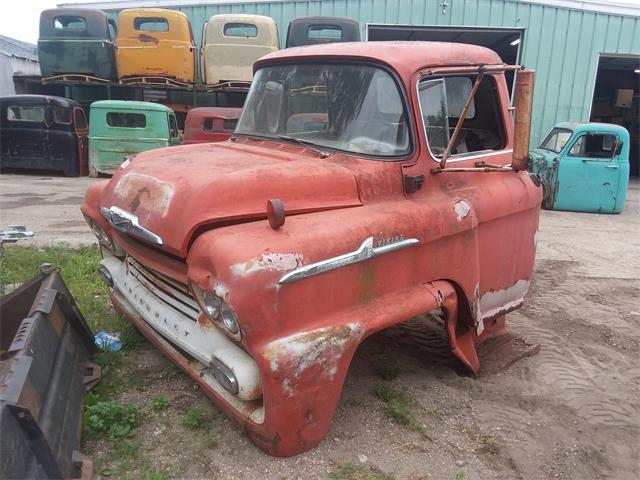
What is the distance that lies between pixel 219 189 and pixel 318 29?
9499mm

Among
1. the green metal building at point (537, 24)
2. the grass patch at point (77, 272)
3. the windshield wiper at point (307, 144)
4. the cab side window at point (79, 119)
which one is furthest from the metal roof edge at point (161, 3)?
the windshield wiper at point (307, 144)

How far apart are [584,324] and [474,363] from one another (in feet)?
5.62

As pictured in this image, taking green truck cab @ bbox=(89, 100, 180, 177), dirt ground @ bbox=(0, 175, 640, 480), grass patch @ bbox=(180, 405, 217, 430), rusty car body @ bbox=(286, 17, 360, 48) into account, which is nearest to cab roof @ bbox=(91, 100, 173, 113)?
green truck cab @ bbox=(89, 100, 180, 177)

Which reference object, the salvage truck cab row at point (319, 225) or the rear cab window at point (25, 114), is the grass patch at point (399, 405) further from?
the rear cab window at point (25, 114)

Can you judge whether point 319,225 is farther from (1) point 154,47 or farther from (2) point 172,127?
(1) point 154,47

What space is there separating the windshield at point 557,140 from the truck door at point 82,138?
9841 millimetres

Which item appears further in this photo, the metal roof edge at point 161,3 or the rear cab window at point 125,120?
the metal roof edge at point 161,3

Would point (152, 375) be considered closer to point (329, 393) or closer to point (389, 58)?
point (329, 393)

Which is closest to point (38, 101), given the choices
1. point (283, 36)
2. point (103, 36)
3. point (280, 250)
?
point (103, 36)

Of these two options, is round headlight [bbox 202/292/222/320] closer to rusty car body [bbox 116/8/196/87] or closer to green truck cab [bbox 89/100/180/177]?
green truck cab [bbox 89/100/180/177]

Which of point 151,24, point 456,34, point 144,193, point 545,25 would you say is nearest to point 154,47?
point 151,24

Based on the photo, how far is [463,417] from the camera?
2.87 metres

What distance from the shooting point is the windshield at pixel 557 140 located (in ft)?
31.5

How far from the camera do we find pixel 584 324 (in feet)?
14.3
